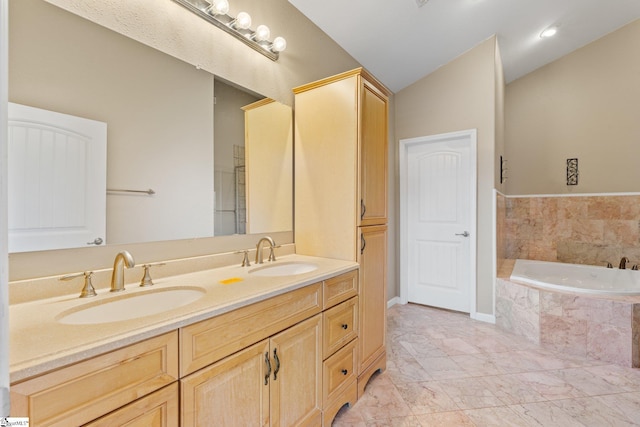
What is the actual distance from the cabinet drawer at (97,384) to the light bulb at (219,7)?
159cm

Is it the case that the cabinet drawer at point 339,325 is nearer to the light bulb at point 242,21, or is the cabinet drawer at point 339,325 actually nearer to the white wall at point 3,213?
the white wall at point 3,213

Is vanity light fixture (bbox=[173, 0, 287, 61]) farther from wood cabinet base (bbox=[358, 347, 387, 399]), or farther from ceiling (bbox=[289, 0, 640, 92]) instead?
wood cabinet base (bbox=[358, 347, 387, 399])

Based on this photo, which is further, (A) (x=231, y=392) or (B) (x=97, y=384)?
(A) (x=231, y=392)

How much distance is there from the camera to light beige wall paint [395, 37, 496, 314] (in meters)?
3.04

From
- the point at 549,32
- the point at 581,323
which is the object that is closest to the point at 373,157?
the point at 581,323

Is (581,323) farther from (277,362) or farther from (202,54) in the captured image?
(202,54)

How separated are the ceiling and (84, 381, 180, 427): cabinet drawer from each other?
2428 mm

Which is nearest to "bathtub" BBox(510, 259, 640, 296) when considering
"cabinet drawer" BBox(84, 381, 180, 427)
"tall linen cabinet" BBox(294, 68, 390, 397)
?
"tall linen cabinet" BBox(294, 68, 390, 397)

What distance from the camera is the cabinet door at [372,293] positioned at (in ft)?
6.01

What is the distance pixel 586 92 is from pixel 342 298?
175 inches

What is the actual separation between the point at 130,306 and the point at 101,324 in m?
0.32

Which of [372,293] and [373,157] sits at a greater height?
[373,157]

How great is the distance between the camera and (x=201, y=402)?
917 millimetres

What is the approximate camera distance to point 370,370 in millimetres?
1947
